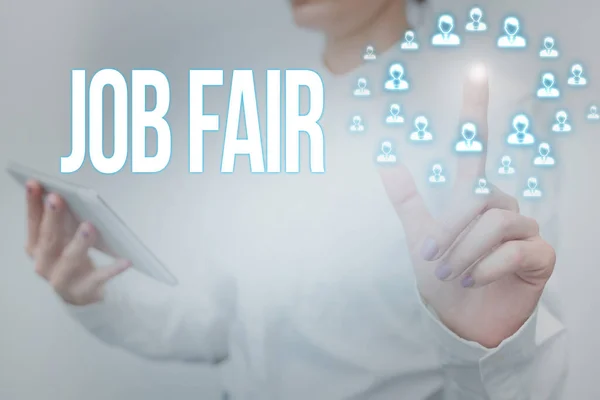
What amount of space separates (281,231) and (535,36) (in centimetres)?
69

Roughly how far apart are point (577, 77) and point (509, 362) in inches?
24.8

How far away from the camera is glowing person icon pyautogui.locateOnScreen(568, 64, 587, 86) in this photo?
65.7 inches

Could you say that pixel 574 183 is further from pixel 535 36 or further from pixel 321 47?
pixel 321 47

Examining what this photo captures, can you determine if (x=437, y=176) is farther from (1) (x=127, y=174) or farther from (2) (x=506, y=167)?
(1) (x=127, y=174)

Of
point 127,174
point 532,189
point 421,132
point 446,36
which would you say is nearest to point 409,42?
point 446,36

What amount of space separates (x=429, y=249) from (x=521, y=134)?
1.05ft

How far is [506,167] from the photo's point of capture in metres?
1.66

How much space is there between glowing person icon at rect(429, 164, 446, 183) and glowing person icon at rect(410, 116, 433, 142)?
0.07 meters

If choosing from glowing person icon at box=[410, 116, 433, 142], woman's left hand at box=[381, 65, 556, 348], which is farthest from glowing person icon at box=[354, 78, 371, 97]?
woman's left hand at box=[381, 65, 556, 348]

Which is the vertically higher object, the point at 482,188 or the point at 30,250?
the point at 482,188

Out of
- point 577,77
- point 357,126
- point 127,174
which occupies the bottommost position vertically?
point 127,174

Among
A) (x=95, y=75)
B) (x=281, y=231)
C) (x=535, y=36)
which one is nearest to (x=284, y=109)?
(x=281, y=231)

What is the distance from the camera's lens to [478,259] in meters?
1.62

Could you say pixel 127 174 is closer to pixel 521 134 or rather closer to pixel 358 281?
pixel 358 281
